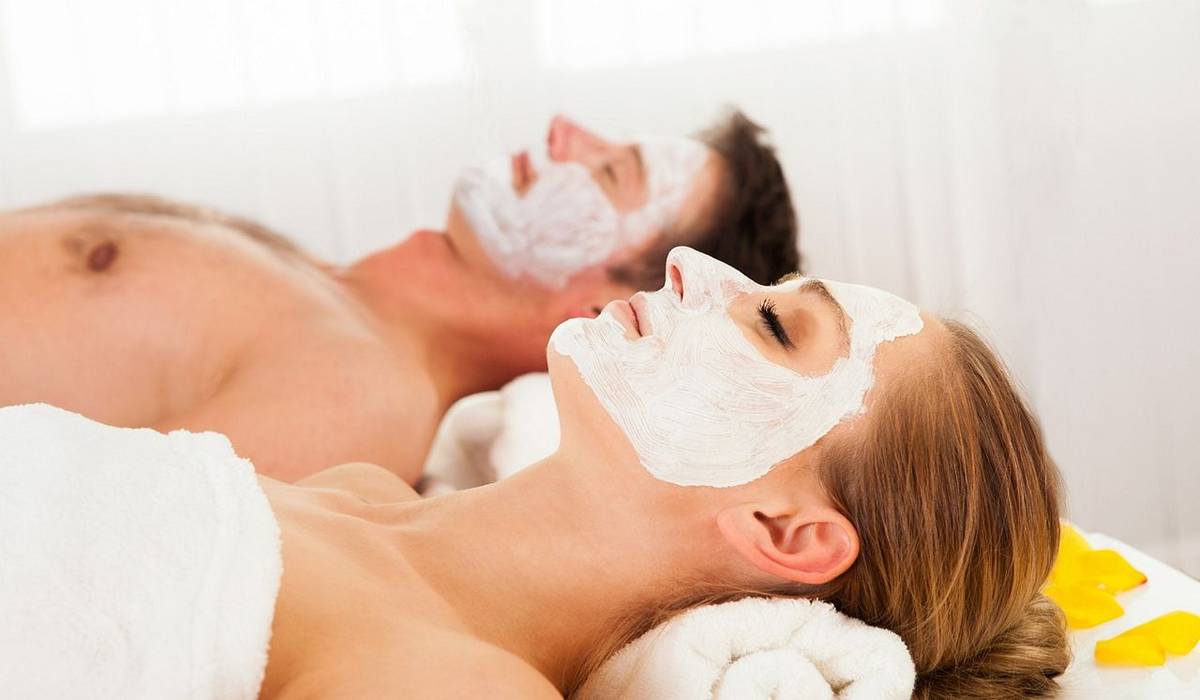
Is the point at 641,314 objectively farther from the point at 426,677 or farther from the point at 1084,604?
the point at 1084,604

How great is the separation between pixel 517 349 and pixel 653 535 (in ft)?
3.62

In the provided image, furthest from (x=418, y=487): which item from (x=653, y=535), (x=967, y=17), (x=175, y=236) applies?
(x=967, y=17)

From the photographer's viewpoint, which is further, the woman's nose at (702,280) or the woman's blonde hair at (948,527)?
the woman's nose at (702,280)

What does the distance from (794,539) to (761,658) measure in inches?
5.7

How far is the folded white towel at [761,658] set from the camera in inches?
45.6

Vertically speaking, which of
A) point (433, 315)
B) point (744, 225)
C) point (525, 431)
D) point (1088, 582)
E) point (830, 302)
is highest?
point (830, 302)

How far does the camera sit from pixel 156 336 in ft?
6.51

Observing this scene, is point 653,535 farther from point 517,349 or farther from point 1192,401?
point 1192,401

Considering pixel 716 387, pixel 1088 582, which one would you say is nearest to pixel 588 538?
pixel 716 387

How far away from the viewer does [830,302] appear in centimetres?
134

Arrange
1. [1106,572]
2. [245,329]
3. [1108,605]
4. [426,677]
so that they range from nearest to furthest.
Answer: [426,677] → [1108,605] → [1106,572] → [245,329]

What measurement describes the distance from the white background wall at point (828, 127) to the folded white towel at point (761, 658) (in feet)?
5.44

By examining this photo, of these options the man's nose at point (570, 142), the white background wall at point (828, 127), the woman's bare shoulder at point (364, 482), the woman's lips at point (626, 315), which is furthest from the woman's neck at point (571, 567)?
the white background wall at point (828, 127)

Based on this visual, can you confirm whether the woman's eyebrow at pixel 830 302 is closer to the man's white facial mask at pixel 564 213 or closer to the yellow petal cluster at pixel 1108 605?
the yellow petal cluster at pixel 1108 605
